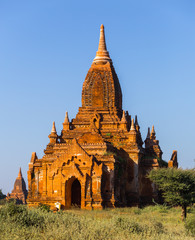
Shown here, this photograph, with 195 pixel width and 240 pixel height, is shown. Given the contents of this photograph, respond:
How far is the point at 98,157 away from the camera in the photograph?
36.1 meters

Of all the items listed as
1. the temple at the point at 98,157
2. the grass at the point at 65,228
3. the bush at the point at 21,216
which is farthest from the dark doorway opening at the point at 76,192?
the bush at the point at 21,216

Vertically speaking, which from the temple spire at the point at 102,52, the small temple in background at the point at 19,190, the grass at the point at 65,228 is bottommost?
the grass at the point at 65,228

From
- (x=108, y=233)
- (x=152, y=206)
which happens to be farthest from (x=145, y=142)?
(x=108, y=233)

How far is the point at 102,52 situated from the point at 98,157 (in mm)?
11845

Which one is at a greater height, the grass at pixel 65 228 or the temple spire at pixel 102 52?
the temple spire at pixel 102 52

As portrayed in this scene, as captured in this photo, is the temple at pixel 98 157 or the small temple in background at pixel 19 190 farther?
the small temple in background at pixel 19 190

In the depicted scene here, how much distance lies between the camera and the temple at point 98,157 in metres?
35.4

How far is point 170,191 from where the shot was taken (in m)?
34.0

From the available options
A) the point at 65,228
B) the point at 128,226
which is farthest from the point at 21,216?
the point at 128,226

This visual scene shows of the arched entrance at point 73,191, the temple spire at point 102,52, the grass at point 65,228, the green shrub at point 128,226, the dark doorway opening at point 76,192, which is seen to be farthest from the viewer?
the temple spire at point 102,52

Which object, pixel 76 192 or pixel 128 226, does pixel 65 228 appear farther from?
pixel 76 192

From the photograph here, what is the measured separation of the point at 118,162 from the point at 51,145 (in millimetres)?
5994

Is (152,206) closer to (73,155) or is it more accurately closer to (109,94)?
(73,155)

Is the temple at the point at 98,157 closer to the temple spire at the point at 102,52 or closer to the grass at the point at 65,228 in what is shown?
the temple spire at the point at 102,52
